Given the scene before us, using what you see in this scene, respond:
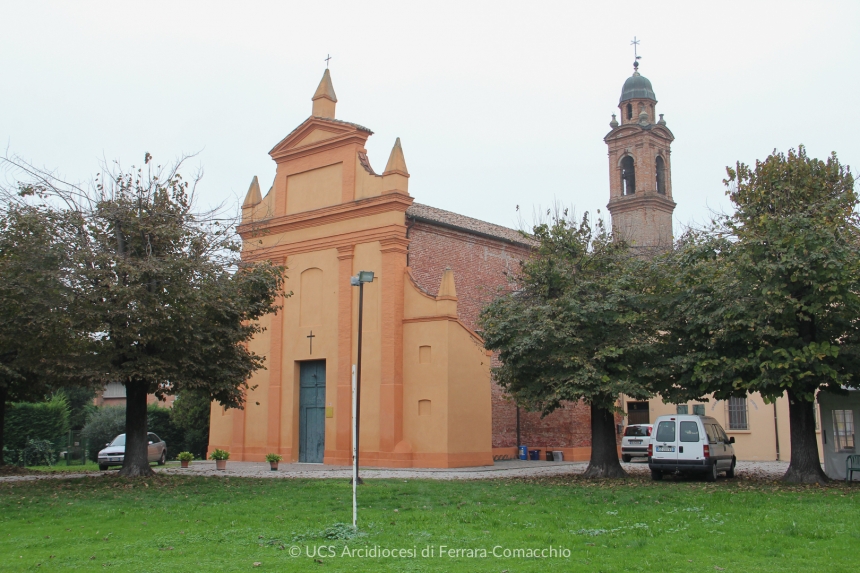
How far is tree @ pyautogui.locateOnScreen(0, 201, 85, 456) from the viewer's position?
54.4 ft

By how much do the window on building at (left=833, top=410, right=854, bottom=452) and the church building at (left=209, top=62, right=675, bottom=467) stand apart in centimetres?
822

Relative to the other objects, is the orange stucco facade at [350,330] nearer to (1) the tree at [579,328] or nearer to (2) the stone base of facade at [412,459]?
(2) the stone base of facade at [412,459]

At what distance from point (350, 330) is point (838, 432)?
14404 millimetres

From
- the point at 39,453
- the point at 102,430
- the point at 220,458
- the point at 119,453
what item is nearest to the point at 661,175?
the point at 220,458

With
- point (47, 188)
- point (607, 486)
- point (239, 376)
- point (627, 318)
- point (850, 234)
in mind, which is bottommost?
point (607, 486)

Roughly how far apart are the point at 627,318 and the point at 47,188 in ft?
45.1

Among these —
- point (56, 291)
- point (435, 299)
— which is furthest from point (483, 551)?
point (435, 299)

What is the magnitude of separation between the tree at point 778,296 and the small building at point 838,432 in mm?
1630

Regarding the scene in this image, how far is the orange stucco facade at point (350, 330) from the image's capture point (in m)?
24.4

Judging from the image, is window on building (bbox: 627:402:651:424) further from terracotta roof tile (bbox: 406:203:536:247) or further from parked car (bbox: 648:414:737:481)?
parked car (bbox: 648:414:737:481)

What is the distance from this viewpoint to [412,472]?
73.3ft

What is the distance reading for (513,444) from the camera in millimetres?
29250

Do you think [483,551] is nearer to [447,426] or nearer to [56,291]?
[56,291]

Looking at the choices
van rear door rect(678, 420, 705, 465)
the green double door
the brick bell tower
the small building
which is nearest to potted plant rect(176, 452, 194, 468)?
the green double door
